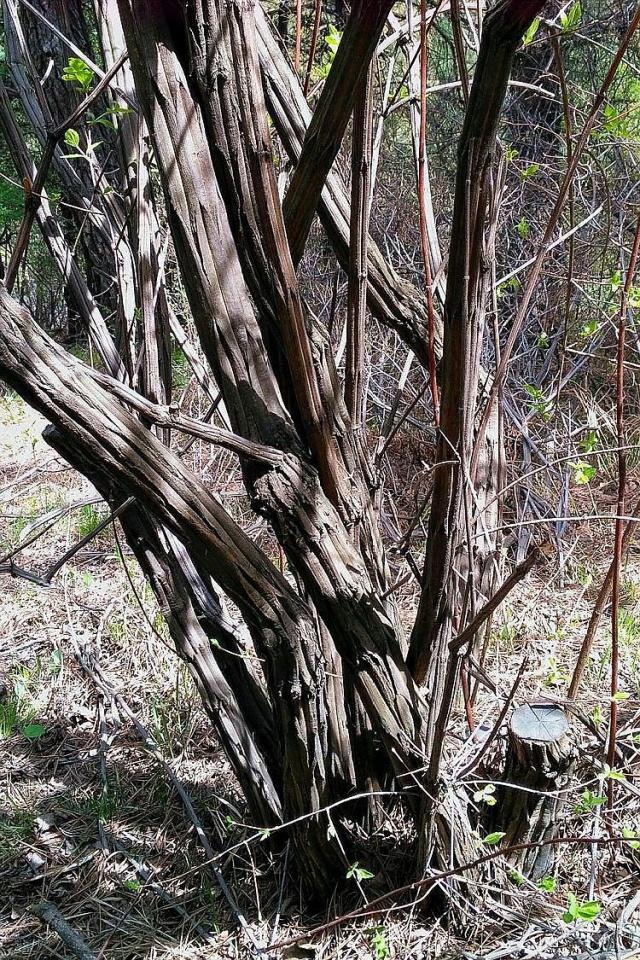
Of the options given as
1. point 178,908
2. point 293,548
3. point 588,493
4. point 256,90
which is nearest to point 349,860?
point 178,908

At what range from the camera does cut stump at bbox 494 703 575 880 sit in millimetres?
1625

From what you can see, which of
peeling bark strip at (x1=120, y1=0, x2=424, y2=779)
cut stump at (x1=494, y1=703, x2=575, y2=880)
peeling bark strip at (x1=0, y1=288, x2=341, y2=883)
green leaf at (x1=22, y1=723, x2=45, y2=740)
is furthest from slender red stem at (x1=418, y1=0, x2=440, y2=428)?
green leaf at (x1=22, y1=723, x2=45, y2=740)

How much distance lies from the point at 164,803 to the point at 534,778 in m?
1.18

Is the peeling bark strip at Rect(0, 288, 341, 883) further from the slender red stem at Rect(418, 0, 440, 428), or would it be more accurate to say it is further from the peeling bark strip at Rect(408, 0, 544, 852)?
the slender red stem at Rect(418, 0, 440, 428)

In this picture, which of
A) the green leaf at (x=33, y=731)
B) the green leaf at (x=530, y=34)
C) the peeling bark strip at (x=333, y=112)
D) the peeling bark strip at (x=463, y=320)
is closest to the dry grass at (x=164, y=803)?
the green leaf at (x=33, y=731)

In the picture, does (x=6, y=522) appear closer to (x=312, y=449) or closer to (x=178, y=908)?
(x=178, y=908)

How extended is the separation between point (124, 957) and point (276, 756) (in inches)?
24.5

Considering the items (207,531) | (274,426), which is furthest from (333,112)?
(207,531)

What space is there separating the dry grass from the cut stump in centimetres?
8

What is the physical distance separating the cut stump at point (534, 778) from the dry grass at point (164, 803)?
0.08 m

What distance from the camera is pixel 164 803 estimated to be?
2.28 meters

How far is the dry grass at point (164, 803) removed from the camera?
1.74m

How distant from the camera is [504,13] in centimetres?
106


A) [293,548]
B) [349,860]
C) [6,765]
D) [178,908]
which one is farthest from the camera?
[6,765]
